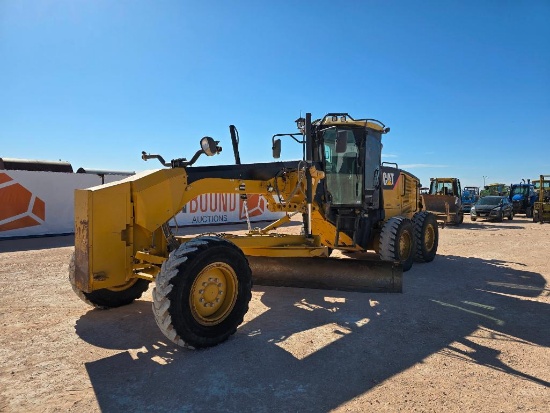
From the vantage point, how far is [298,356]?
3867 mm

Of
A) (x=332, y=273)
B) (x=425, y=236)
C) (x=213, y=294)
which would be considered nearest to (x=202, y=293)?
(x=213, y=294)

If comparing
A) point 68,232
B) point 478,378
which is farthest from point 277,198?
point 68,232

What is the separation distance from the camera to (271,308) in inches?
218

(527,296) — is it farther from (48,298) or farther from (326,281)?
(48,298)

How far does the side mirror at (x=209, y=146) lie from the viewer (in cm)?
446

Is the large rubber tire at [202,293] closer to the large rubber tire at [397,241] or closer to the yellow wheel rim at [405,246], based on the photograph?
Result: the large rubber tire at [397,241]

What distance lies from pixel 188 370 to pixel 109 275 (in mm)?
1416

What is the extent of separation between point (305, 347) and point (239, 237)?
1.82 metres

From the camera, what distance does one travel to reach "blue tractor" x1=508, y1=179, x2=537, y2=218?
2776 cm

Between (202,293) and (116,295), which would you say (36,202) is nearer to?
(116,295)

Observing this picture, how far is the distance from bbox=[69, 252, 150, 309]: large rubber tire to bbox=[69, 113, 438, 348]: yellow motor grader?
0.01 metres

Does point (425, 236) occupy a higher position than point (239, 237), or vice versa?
point (239, 237)

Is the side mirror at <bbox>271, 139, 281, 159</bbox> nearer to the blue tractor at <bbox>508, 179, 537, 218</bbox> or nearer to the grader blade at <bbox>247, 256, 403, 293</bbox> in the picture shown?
the grader blade at <bbox>247, 256, 403, 293</bbox>

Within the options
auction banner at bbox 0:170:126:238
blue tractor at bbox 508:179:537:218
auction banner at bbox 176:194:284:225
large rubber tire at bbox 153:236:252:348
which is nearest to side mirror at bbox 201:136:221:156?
large rubber tire at bbox 153:236:252:348
